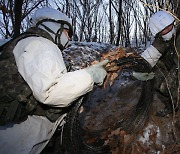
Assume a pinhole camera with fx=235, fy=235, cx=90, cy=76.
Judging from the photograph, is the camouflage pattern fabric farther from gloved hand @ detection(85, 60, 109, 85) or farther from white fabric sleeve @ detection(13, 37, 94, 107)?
white fabric sleeve @ detection(13, 37, 94, 107)

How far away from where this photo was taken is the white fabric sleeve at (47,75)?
219 cm

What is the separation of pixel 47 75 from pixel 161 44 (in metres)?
3.26

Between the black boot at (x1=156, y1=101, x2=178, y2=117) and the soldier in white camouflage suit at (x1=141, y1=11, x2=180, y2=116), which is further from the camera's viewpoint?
the black boot at (x1=156, y1=101, x2=178, y2=117)

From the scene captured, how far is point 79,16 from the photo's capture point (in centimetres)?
2805

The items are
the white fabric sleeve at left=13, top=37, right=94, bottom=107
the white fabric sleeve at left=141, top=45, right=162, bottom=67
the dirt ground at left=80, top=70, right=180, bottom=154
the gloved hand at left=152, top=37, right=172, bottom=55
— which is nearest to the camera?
the white fabric sleeve at left=13, top=37, right=94, bottom=107

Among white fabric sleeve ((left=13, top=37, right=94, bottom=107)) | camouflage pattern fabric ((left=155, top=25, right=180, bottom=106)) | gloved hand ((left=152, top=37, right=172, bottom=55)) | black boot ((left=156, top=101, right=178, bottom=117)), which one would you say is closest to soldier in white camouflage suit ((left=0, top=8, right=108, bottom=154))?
white fabric sleeve ((left=13, top=37, right=94, bottom=107))

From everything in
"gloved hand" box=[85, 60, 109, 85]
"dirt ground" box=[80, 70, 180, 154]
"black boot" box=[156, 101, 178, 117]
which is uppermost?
"gloved hand" box=[85, 60, 109, 85]

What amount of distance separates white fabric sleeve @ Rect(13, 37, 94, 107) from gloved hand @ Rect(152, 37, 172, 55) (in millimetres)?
2827

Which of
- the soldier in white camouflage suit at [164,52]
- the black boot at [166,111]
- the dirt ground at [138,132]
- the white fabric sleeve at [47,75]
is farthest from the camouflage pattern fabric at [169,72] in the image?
the white fabric sleeve at [47,75]

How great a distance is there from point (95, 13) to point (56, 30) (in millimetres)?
27556

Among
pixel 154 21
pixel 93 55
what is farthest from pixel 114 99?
pixel 93 55

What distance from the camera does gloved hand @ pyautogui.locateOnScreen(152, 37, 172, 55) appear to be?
4.74 meters

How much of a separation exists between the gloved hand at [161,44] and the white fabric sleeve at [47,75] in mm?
2827

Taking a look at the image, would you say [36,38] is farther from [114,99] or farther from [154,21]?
[114,99]
